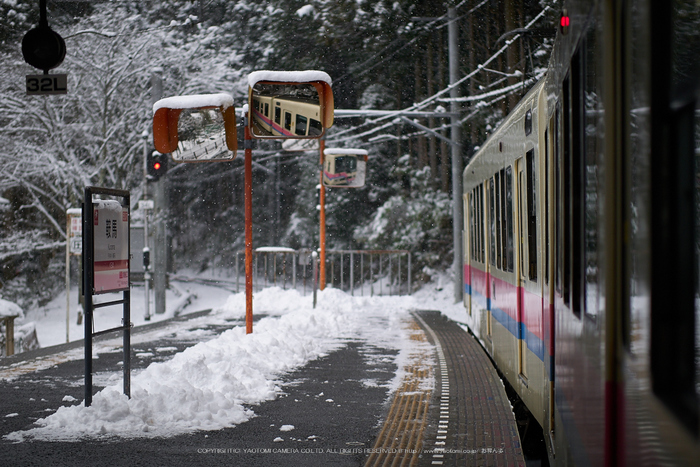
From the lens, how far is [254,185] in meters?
39.5

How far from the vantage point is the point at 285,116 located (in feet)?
31.9

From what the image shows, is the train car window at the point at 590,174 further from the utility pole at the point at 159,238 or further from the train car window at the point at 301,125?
the utility pole at the point at 159,238

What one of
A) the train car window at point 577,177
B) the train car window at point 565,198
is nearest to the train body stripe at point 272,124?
the train car window at point 565,198

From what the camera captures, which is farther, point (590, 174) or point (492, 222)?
point (492, 222)

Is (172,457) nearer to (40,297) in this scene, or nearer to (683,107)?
(683,107)

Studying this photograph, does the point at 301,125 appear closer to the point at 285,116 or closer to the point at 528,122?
the point at 285,116

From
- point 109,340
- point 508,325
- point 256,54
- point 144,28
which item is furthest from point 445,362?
point 256,54

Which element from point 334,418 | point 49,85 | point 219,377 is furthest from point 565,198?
point 49,85

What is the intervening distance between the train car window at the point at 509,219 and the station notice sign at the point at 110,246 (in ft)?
11.0

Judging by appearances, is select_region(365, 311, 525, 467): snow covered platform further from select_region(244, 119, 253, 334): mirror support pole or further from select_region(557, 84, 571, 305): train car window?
select_region(244, 119, 253, 334): mirror support pole

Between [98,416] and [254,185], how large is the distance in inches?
1334

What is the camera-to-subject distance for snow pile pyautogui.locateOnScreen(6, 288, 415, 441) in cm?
579

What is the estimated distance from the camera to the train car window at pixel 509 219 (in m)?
6.98

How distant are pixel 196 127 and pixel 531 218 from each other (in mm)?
5089
